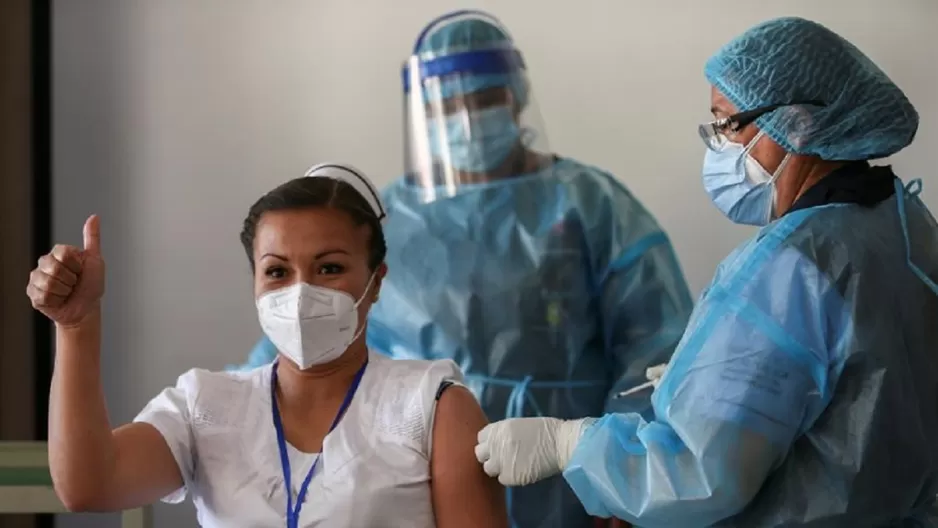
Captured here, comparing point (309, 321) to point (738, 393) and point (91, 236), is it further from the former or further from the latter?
point (738, 393)

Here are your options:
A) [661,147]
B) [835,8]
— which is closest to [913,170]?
[835,8]

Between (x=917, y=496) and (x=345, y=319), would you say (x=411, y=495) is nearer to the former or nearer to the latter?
(x=345, y=319)

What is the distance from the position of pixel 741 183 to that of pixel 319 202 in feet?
2.08

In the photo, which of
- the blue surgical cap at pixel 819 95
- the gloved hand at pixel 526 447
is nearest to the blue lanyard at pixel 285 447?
the gloved hand at pixel 526 447

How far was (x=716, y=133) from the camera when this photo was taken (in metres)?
1.43

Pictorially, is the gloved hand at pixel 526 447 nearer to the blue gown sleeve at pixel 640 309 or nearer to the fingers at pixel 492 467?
the fingers at pixel 492 467

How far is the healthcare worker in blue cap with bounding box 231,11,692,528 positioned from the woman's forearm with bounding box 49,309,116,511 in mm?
746

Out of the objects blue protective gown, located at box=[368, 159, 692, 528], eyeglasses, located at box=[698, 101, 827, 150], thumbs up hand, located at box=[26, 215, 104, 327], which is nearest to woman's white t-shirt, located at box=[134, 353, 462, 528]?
thumbs up hand, located at box=[26, 215, 104, 327]

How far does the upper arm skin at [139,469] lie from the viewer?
1.38 metres

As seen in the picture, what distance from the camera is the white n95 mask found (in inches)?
56.9

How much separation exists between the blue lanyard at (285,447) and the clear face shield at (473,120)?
0.65m

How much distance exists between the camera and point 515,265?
1.97 m

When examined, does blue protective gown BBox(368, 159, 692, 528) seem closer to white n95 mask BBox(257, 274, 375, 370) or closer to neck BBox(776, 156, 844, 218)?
white n95 mask BBox(257, 274, 375, 370)

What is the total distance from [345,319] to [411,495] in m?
0.28
